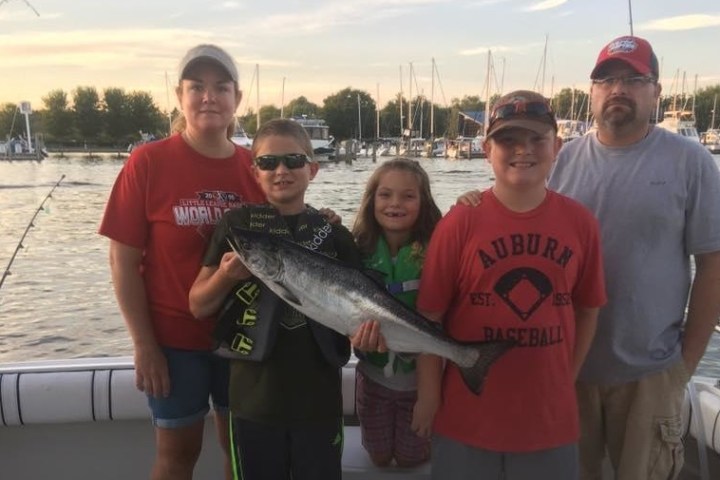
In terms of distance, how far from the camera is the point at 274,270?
220cm

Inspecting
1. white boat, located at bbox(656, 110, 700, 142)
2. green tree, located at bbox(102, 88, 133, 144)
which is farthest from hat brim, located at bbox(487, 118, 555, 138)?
green tree, located at bbox(102, 88, 133, 144)

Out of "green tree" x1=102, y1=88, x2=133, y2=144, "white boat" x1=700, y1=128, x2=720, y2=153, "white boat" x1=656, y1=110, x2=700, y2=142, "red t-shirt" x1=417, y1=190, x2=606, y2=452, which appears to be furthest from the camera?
"green tree" x1=102, y1=88, x2=133, y2=144

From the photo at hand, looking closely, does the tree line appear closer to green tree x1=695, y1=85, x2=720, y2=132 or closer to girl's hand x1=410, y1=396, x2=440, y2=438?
green tree x1=695, y1=85, x2=720, y2=132

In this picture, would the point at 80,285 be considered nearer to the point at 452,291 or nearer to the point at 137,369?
the point at 137,369

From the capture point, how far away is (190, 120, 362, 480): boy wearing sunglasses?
8.25 ft

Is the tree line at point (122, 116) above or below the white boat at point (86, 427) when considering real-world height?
above

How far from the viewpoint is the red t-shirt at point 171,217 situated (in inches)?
105

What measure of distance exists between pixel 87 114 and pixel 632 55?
106239 millimetres

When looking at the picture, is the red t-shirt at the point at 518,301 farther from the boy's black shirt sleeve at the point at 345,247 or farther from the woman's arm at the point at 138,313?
the woman's arm at the point at 138,313

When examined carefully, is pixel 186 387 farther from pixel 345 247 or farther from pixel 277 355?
pixel 345 247

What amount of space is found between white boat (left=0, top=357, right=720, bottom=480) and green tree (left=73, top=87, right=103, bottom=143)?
10330 centimetres

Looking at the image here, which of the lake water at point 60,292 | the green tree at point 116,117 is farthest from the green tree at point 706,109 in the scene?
the green tree at point 116,117

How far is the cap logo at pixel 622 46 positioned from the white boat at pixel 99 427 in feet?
6.36

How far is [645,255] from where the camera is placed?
272cm
